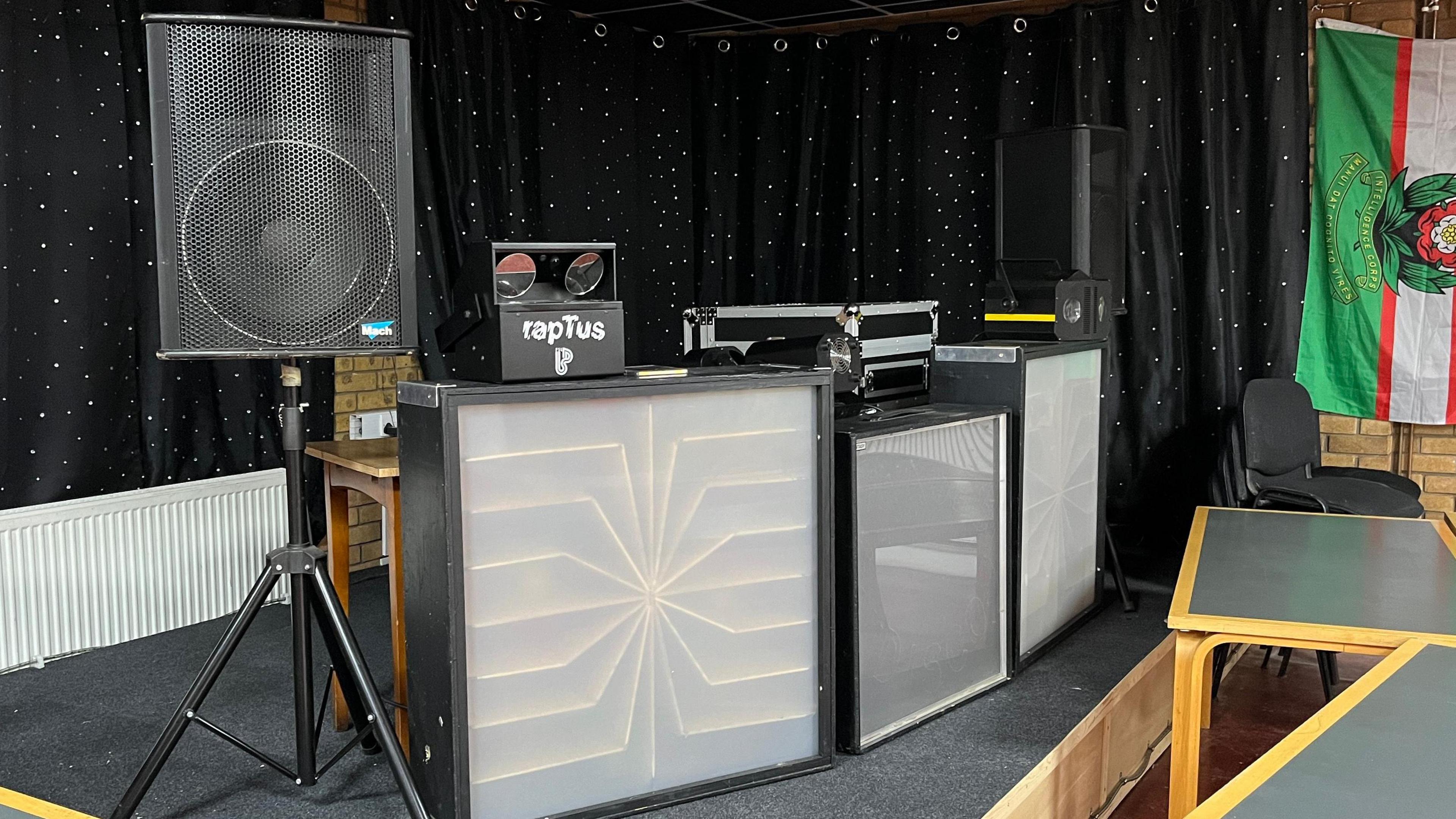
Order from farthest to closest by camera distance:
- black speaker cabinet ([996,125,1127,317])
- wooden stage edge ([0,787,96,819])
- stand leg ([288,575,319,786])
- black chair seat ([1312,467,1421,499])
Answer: black chair seat ([1312,467,1421,499]), black speaker cabinet ([996,125,1127,317]), stand leg ([288,575,319,786]), wooden stage edge ([0,787,96,819])

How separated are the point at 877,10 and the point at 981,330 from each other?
1.44 meters

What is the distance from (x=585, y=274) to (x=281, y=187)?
0.59m

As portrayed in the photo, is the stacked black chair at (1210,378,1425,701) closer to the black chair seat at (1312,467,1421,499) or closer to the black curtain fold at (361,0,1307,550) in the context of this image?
the black chair seat at (1312,467,1421,499)

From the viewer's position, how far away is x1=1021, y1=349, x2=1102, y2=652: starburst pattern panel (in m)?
3.29

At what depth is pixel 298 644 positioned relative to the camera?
2.43 meters

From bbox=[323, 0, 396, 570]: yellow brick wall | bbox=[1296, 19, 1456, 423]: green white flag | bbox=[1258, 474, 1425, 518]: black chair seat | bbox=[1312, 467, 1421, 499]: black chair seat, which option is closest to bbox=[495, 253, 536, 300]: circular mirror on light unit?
bbox=[323, 0, 396, 570]: yellow brick wall

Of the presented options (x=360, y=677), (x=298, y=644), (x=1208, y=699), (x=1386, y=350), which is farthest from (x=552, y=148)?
(x=1386, y=350)

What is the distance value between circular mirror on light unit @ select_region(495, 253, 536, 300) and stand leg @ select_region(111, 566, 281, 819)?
0.75 meters

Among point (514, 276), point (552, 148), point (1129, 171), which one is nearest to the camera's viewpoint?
point (514, 276)

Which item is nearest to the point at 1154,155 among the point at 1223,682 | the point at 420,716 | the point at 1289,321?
the point at 1289,321

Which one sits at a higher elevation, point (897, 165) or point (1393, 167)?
point (897, 165)

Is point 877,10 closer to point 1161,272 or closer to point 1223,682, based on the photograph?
point 1161,272

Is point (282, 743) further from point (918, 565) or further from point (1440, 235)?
point (1440, 235)

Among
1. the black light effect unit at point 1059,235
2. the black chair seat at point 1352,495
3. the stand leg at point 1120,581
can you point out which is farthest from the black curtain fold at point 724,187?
the stand leg at point 1120,581
